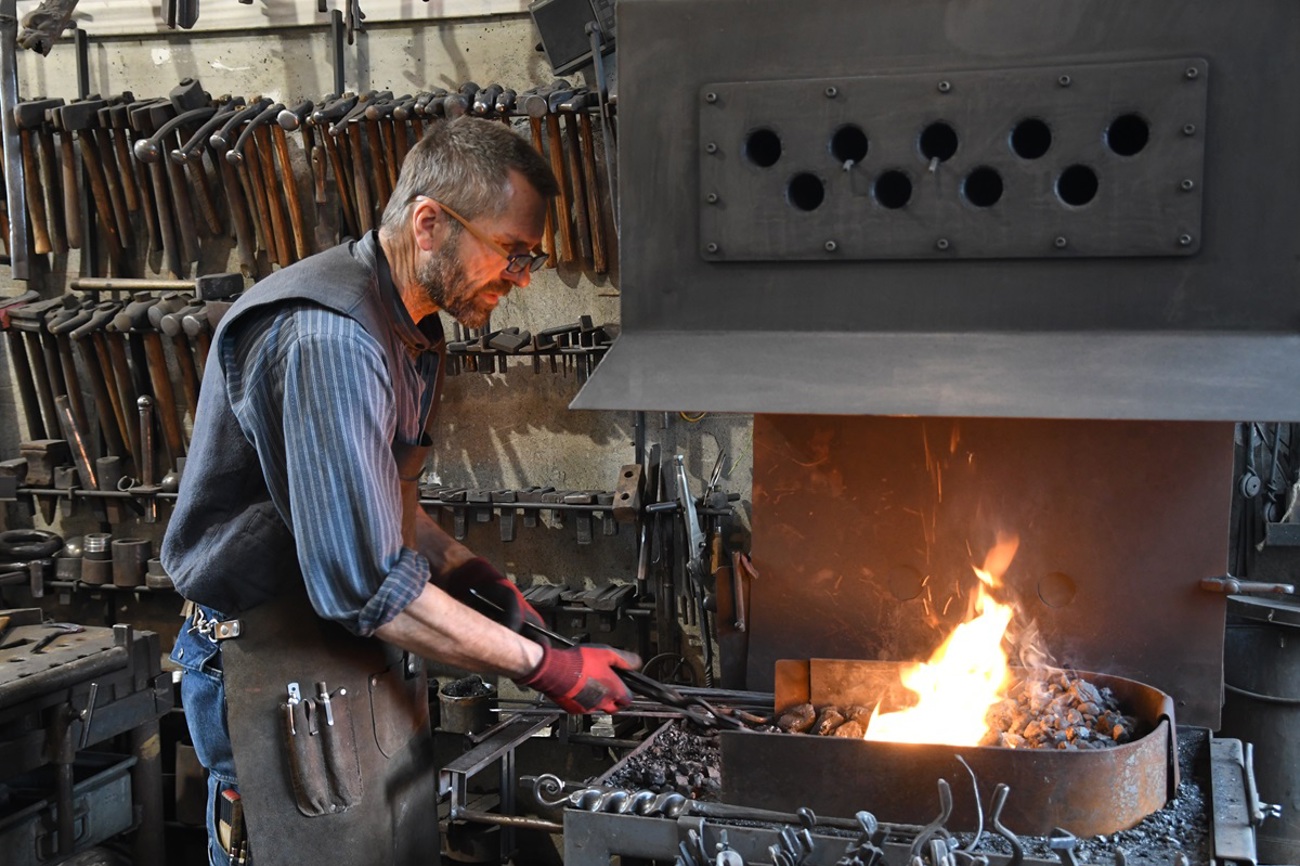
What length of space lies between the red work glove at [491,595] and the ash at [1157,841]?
919mm

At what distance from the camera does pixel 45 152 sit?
3658mm

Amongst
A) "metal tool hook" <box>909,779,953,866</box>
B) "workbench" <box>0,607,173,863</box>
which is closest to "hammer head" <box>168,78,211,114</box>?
"workbench" <box>0,607,173,863</box>

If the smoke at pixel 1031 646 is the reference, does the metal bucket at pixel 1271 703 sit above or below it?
below

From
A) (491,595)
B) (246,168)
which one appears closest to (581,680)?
(491,595)

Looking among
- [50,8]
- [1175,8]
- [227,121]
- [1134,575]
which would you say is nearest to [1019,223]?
[1175,8]

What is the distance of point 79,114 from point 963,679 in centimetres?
303

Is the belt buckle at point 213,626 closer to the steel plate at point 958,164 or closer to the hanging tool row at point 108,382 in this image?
the steel plate at point 958,164

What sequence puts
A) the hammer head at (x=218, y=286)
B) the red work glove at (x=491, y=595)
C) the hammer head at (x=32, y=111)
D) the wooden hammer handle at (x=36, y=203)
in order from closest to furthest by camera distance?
the red work glove at (x=491, y=595) < the hammer head at (x=218, y=286) < the hammer head at (x=32, y=111) < the wooden hammer handle at (x=36, y=203)

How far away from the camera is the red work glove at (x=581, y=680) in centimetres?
198

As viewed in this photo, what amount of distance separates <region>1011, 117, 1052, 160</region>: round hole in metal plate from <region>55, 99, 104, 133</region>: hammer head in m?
2.88

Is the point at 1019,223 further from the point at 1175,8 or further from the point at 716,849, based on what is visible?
the point at 716,849

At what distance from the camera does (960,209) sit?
179cm

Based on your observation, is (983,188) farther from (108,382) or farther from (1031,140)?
(108,382)

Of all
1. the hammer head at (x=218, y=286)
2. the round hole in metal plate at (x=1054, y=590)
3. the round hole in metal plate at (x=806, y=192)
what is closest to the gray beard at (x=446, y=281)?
the round hole in metal plate at (x=806, y=192)
